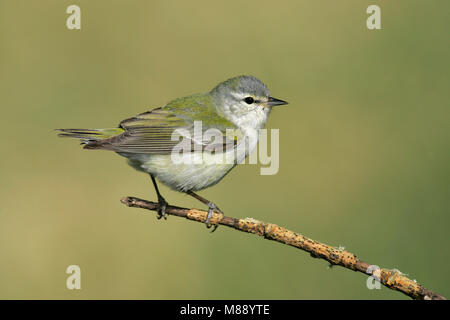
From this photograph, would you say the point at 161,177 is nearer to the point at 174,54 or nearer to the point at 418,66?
the point at 174,54

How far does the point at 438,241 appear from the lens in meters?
4.12

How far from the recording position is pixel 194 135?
10.7 ft

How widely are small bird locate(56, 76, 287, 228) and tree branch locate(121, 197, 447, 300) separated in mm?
494

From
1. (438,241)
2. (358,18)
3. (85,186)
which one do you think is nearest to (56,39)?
(85,186)

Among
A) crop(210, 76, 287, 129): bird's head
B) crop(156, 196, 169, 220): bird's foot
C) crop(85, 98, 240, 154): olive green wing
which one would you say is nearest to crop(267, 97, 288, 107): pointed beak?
crop(210, 76, 287, 129): bird's head

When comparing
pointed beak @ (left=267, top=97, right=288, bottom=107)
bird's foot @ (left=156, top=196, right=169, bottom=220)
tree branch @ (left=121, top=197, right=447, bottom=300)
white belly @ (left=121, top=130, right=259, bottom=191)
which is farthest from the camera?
pointed beak @ (left=267, top=97, right=288, bottom=107)

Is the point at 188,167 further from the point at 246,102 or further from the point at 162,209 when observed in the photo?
the point at 246,102

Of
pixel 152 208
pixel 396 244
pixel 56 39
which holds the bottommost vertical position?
pixel 396 244

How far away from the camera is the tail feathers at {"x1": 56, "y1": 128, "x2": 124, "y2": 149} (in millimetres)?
2884

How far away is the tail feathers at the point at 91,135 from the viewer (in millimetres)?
2884

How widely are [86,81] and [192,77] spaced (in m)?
1.05

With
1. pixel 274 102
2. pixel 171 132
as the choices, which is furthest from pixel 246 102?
pixel 171 132

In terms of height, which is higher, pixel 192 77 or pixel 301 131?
pixel 192 77

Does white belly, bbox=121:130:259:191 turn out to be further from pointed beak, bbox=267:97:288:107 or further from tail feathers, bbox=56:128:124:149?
pointed beak, bbox=267:97:288:107
